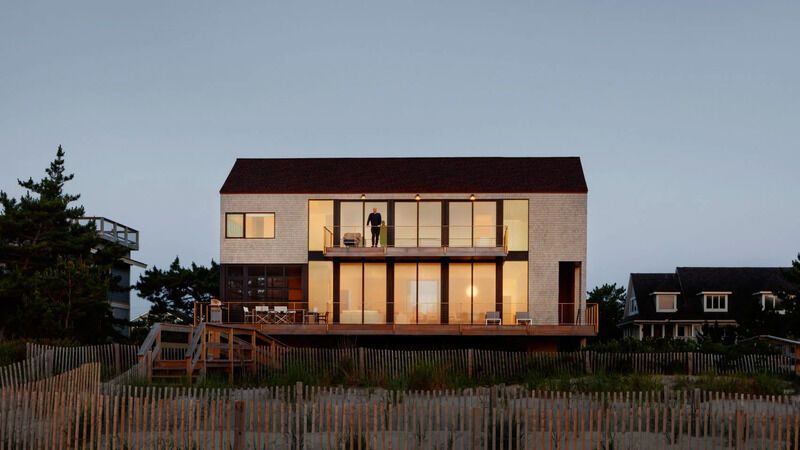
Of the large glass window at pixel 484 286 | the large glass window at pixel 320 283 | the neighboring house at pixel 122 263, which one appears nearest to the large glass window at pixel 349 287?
the large glass window at pixel 320 283

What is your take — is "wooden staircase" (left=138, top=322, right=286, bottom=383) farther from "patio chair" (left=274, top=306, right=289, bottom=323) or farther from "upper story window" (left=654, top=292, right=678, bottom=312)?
"upper story window" (left=654, top=292, right=678, bottom=312)

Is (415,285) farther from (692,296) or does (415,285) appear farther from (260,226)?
(692,296)

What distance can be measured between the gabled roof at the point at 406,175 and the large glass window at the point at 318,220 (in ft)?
1.70

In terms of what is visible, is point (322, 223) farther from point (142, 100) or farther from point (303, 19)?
point (303, 19)

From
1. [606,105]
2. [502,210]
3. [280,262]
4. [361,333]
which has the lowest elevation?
[361,333]

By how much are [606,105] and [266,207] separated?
12.7m

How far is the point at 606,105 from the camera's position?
28.9 meters

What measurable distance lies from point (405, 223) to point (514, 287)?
4618mm

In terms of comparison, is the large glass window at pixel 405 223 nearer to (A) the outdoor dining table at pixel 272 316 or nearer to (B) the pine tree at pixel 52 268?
(A) the outdoor dining table at pixel 272 316

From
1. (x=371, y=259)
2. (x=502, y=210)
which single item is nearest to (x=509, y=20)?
(x=502, y=210)

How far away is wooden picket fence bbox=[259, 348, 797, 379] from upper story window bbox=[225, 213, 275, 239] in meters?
7.67

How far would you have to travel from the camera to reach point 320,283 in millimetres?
31094

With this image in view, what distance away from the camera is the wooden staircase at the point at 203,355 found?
19.1m

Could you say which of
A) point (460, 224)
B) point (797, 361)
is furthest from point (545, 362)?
point (460, 224)
